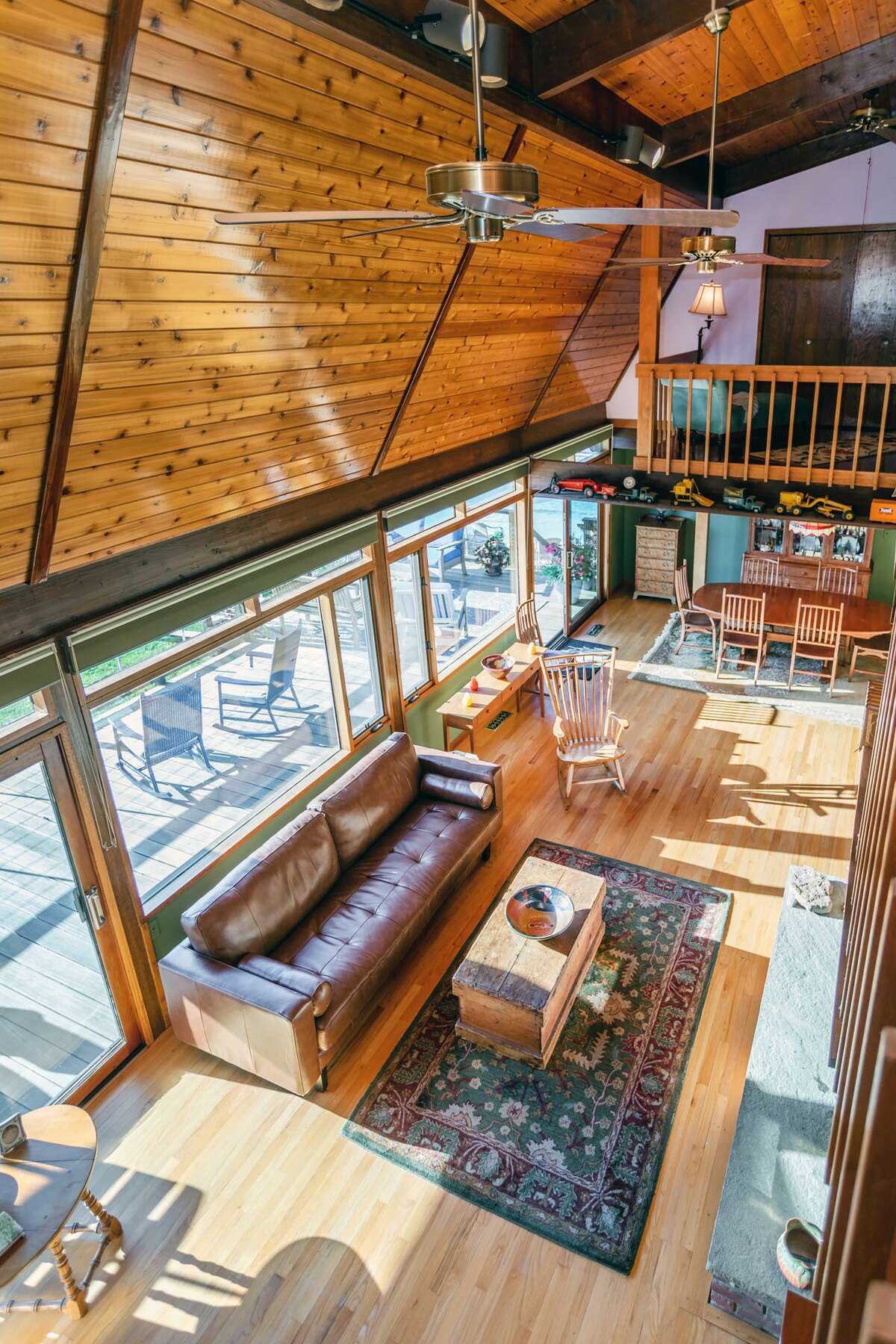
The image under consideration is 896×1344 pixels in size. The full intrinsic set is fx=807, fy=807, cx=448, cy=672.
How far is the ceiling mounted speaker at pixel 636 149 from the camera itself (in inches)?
179

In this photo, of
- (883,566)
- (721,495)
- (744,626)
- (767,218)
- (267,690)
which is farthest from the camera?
(883,566)

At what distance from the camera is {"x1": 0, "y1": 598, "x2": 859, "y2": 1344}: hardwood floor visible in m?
3.12

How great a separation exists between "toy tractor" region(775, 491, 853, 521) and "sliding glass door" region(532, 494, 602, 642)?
300cm

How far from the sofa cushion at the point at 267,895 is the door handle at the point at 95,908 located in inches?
16.2

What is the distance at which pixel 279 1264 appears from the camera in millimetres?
3334

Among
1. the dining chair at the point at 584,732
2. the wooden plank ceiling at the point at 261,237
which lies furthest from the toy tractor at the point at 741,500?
the wooden plank ceiling at the point at 261,237

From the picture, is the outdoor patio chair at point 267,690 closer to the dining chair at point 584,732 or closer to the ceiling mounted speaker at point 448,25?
the dining chair at point 584,732

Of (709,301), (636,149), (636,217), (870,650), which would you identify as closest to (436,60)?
(636,217)

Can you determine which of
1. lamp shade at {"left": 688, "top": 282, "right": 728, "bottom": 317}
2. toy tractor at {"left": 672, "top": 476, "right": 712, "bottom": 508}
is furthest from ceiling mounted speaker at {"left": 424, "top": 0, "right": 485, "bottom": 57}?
lamp shade at {"left": 688, "top": 282, "right": 728, "bottom": 317}

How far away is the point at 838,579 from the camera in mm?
8656

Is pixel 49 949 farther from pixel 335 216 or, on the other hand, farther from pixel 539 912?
pixel 335 216

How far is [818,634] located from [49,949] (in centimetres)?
698

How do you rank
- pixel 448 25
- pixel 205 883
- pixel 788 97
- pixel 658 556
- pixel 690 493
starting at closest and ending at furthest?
pixel 448 25
pixel 205 883
pixel 788 97
pixel 690 493
pixel 658 556

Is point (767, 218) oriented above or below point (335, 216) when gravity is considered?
above
